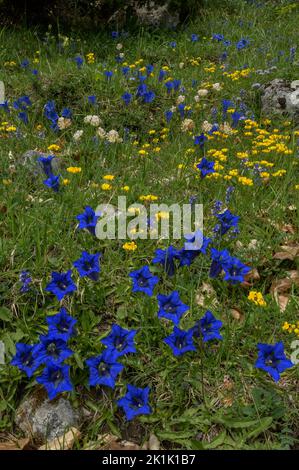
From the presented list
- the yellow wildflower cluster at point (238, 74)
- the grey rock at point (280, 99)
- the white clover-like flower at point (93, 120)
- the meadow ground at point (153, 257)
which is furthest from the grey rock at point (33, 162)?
the yellow wildflower cluster at point (238, 74)

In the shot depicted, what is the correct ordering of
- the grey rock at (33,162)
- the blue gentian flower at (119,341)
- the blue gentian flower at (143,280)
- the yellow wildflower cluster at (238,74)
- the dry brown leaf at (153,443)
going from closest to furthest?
1. the dry brown leaf at (153,443)
2. the blue gentian flower at (119,341)
3. the blue gentian flower at (143,280)
4. the grey rock at (33,162)
5. the yellow wildflower cluster at (238,74)

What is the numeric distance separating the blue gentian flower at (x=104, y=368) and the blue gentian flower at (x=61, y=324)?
0.17 metres

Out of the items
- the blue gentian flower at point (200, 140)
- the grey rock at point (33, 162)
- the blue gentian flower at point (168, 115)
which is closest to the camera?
the grey rock at point (33, 162)

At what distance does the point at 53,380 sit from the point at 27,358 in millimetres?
174

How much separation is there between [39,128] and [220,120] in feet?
6.00

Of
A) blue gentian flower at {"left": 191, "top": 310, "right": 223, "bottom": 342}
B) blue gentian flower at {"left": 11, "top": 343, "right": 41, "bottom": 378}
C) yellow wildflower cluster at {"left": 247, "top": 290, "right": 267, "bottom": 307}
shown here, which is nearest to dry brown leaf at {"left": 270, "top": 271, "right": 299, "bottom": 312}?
yellow wildflower cluster at {"left": 247, "top": 290, "right": 267, "bottom": 307}

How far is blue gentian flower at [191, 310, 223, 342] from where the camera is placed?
2391 mm

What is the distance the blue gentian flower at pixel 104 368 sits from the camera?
224 centimetres

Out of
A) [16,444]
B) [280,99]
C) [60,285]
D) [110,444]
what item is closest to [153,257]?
[60,285]

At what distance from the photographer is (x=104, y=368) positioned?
7.47 feet

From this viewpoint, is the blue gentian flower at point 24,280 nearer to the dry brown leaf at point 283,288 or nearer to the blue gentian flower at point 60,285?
the blue gentian flower at point 60,285

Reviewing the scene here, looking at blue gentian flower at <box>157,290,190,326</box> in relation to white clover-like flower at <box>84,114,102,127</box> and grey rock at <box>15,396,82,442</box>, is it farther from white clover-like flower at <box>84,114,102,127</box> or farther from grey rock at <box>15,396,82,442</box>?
white clover-like flower at <box>84,114,102,127</box>

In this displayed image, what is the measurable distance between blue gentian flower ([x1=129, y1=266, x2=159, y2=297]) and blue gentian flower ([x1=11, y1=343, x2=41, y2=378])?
0.58 meters

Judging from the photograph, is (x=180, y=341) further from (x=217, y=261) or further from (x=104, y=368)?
(x=217, y=261)
